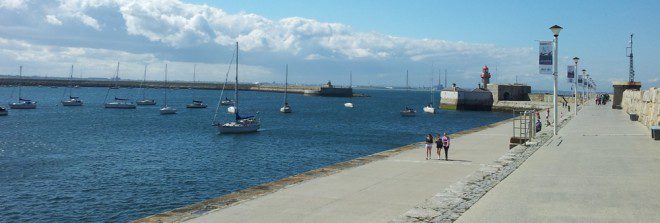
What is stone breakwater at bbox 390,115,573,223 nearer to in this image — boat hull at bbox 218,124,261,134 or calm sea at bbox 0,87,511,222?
calm sea at bbox 0,87,511,222

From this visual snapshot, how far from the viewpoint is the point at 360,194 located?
15.9 metres

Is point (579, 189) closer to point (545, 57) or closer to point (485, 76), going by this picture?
point (545, 57)

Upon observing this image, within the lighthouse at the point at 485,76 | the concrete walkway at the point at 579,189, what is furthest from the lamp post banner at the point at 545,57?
the lighthouse at the point at 485,76

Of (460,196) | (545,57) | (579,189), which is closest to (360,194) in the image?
(460,196)

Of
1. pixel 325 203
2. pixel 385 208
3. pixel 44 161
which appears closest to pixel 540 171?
pixel 385 208

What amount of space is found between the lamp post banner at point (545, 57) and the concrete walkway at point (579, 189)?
589 centimetres

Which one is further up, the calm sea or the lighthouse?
the lighthouse

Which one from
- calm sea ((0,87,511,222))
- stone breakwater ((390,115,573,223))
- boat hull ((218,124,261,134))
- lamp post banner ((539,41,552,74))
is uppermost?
lamp post banner ((539,41,552,74))

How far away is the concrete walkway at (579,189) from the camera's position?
35.3 feet

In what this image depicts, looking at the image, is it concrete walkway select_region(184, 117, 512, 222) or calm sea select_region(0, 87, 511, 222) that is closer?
concrete walkway select_region(184, 117, 512, 222)

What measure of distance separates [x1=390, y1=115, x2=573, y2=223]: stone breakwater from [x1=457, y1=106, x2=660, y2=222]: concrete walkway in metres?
0.25

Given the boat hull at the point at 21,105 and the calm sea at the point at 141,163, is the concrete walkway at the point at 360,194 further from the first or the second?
the boat hull at the point at 21,105

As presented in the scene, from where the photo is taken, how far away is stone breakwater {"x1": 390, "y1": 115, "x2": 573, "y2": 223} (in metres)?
11.3

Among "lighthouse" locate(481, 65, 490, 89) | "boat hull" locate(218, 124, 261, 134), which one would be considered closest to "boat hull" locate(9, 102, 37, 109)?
"boat hull" locate(218, 124, 261, 134)
